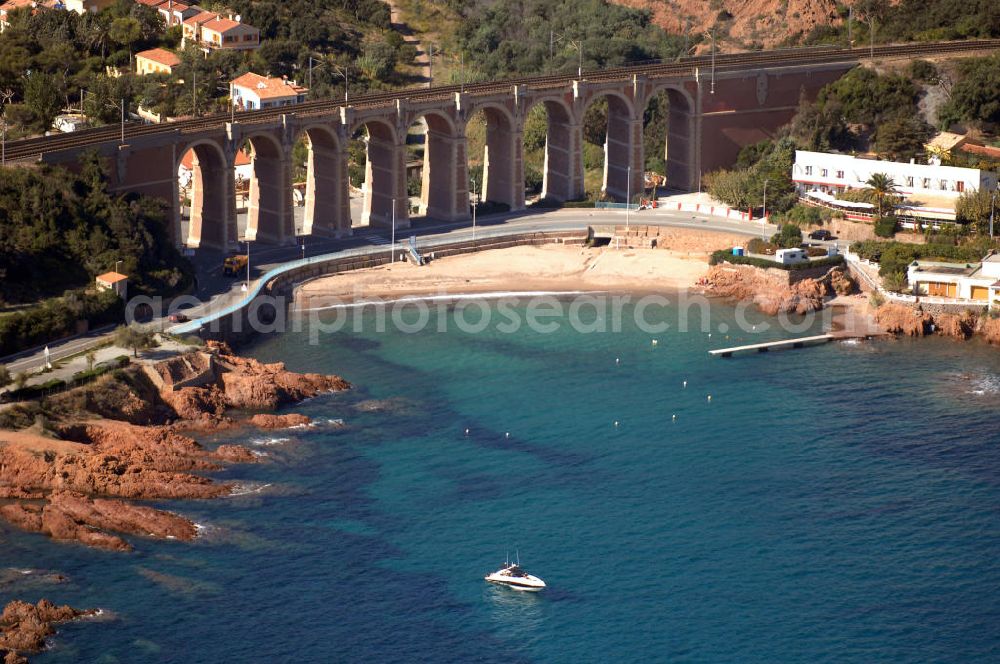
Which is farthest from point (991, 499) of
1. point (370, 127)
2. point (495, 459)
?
point (370, 127)

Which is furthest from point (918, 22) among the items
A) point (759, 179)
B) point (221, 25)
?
point (221, 25)

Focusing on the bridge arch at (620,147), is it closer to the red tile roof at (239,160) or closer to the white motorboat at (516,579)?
the red tile roof at (239,160)

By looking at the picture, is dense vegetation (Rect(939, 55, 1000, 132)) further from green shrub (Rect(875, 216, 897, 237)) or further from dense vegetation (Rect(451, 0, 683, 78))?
dense vegetation (Rect(451, 0, 683, 78))

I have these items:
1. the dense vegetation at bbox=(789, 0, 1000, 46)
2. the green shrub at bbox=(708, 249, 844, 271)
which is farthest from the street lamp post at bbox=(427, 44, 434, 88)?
the green shrub at bbox=(708, 249, 844, 271)

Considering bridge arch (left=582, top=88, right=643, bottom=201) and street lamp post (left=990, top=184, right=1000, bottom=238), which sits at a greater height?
bridge arch (left=582, top=88, right=643, bottom=201)

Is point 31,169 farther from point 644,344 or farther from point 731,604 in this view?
point 731,604

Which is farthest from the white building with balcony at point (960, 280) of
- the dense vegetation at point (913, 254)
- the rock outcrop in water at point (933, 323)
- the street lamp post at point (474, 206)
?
the street lamp post at point (474, 206)

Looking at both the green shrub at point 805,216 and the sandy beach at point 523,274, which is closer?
the sandy beach at point 523,274
